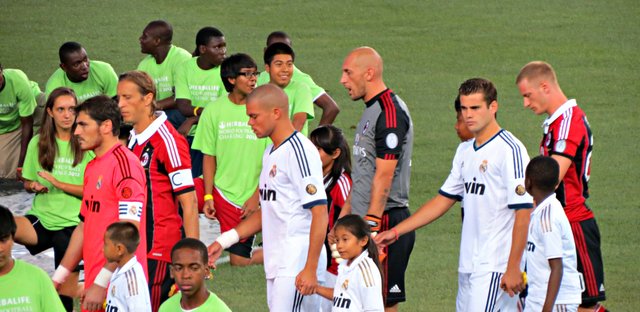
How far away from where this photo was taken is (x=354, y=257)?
791 centimetres

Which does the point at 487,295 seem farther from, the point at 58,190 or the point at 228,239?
the point at 58,190

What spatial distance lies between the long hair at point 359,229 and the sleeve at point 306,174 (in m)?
0.18

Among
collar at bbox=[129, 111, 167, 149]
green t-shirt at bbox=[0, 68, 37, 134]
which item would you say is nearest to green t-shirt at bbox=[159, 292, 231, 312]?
collar at bbox=[129, 111, 167, 149]

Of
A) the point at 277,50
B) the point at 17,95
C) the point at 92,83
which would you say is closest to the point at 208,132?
the point at 277,50

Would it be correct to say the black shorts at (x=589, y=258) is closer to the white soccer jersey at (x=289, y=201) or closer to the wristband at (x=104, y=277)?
the white soccer jersey at (x=289, y=201)

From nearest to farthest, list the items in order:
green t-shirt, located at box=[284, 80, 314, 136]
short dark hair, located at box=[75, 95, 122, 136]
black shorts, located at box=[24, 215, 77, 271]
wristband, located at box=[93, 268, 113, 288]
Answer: wristband, located at box=[93, 268, 113, 288], short dark hair, located at box=[75, 95, 122, 136], black shorts, located at box=[24, 215, 77, 271], green t-shirt, located at box=[284, 80, 314, 136]

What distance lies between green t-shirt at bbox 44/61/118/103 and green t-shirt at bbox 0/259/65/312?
6.33m

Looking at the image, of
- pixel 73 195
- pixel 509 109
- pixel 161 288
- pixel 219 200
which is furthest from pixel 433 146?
pixel 161 288

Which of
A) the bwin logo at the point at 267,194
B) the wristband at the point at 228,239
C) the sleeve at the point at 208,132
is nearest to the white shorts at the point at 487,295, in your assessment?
the bwin logo at the point at 267,194

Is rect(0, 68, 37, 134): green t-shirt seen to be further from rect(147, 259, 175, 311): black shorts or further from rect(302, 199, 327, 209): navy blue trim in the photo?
rect(302, 199, 327, 209): navy blue trim

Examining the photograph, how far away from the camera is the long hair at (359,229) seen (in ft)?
25.8

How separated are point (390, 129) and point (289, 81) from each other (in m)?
2.53

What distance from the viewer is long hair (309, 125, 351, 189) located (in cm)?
949

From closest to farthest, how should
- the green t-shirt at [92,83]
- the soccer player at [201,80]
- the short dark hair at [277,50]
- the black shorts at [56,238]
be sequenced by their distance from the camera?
the black shorts at [56,238] → the short dark hair at [277,50] → the green t-shirt at [92,83] → the soccer player at [201,80]
